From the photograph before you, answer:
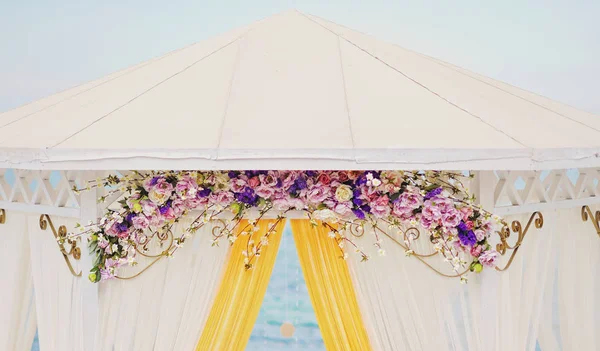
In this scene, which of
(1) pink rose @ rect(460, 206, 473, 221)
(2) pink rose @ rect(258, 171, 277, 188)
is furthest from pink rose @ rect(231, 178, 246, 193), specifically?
(1) pink rose @ rect(460, 206, 473, 221)

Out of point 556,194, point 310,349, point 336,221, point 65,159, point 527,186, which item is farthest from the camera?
point 310,349

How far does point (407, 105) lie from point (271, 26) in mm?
1870

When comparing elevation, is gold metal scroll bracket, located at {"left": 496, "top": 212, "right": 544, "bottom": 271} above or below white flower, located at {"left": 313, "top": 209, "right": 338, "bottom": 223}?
below

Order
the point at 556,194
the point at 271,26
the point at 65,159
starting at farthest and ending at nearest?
the point at 271,26 → the point at 556,194 → the point at 65,159

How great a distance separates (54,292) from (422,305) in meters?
2.57

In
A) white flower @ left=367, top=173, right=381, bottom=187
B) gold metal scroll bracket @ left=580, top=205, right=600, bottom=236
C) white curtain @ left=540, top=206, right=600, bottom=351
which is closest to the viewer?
white flower @ left=367, top=173, right=381, bottom=187

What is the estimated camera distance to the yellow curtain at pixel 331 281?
418 cm

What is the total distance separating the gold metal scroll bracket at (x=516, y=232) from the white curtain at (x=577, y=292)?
0.69 metres

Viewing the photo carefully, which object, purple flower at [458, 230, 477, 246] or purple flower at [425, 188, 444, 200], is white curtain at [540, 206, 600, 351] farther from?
purple flower at [425, 188, 444, 200]

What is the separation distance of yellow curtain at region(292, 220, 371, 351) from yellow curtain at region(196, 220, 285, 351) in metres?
0.20

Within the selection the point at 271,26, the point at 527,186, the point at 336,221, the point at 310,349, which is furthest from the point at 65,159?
the point at 310,349

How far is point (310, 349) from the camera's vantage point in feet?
37.4

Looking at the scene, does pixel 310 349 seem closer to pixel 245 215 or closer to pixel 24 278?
pixel 24 278

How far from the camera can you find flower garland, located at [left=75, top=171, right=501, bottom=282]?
3.94 metres
